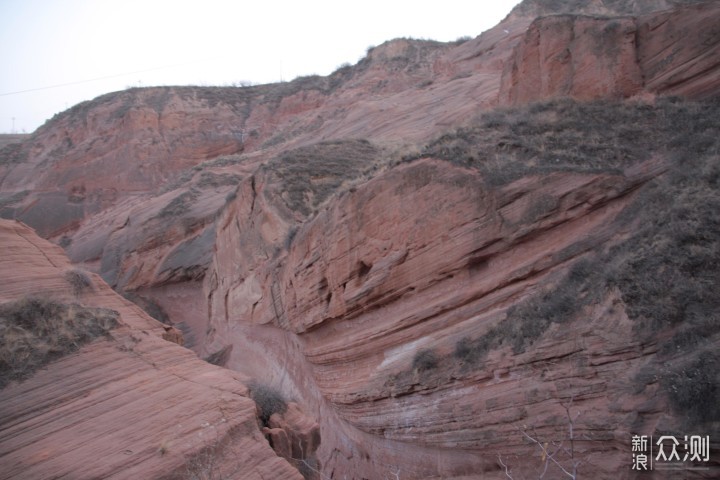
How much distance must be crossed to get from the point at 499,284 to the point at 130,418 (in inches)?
243

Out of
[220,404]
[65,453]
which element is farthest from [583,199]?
[65,453]

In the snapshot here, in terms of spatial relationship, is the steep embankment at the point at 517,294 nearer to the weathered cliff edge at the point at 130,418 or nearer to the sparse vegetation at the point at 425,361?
the sparse vegetation at the point at 425,361

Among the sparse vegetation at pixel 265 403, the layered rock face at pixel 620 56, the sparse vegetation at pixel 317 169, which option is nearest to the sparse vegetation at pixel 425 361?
the sparse vegetation at pixel 265 403

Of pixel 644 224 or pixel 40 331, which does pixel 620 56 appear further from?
pixel 40 331

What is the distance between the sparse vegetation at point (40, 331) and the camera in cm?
916

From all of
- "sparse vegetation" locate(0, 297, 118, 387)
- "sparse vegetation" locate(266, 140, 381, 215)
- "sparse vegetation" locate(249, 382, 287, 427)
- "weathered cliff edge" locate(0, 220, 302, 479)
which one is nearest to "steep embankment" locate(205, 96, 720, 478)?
"sparse vegetation" locate(249, 382, 287, 427)

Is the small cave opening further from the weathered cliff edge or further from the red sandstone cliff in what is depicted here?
the weathered cliff edge

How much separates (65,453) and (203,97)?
130 ft

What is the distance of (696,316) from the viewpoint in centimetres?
616

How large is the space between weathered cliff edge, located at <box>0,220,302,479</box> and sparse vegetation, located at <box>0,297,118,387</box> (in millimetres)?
204

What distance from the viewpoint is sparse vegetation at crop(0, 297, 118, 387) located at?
9156 mm

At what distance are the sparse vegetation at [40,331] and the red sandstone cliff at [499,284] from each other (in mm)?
311

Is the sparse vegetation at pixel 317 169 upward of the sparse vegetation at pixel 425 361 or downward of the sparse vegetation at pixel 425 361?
upward

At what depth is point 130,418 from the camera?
8594mm
